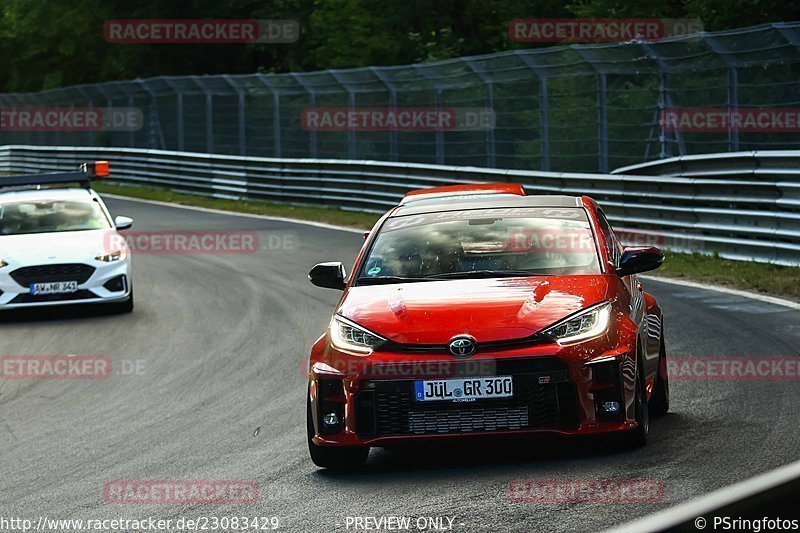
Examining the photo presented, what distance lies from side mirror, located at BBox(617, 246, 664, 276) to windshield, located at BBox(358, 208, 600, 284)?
0.53 feet

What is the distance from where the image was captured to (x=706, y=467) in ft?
21.0

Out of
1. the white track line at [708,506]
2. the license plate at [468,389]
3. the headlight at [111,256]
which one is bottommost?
the headlight at [111,256]

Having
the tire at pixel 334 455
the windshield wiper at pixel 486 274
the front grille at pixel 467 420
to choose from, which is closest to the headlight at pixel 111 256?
the windshield wiper at pixel 486 274

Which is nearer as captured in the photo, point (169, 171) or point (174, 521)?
point (174, 521)

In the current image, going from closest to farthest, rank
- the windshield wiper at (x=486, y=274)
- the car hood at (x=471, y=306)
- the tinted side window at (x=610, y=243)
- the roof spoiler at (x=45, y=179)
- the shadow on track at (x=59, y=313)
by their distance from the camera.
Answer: the car hood at (x=471, y=306) → the windshield wiper at (x=486, y=274) → the tinted side window at (x=610, y=243) → the shadow on track at (x=59, y=313) → the roof spoiler at (x=45, y=179)

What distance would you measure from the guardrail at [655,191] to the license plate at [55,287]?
762 centimetres

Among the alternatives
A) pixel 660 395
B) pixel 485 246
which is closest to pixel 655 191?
pixel 660 395

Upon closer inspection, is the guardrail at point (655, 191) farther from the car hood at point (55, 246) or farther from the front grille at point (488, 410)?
the front grille at point (488, 410)

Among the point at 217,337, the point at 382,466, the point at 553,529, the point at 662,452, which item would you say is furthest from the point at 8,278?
the point at 553,529

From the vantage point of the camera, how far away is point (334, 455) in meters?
6.94

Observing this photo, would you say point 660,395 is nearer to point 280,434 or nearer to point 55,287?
point 280,434

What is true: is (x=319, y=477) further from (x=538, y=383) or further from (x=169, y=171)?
(x=169, y=171)

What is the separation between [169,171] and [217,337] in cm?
2485

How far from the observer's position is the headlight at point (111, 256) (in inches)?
608
